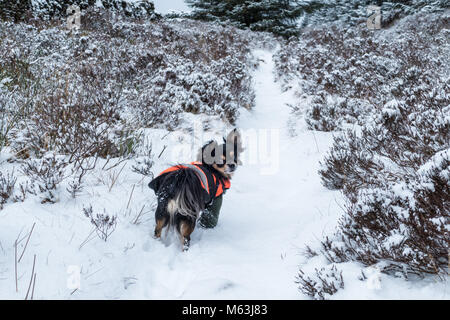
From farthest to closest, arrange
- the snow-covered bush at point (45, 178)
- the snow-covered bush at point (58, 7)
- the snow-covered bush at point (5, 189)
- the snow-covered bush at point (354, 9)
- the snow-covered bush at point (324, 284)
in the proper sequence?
the snow-covered bush at point (354, 9)
the snow-covered bush at point (58, 7)
the snow-covered bush at point (45, 178)
the snow-covered bush at point (5, 189)
the snow-covered bush at point (324, 284)

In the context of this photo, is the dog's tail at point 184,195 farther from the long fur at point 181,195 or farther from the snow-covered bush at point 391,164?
the snow-covered bush at point 391,164

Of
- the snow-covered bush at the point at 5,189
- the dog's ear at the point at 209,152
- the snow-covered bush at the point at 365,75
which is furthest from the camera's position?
the snow-covered bush at the point at 365,75

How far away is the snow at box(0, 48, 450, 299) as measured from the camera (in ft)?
5.93

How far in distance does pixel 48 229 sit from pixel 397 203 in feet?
9.07

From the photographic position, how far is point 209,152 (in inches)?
115

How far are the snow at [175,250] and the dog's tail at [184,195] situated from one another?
0.39 meters

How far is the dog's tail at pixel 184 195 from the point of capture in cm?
245

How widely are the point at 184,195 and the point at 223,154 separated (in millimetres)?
795

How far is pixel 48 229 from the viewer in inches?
84.5

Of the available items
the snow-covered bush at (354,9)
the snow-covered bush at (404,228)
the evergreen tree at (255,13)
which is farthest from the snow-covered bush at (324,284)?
the evergreen tree at (255,13)
